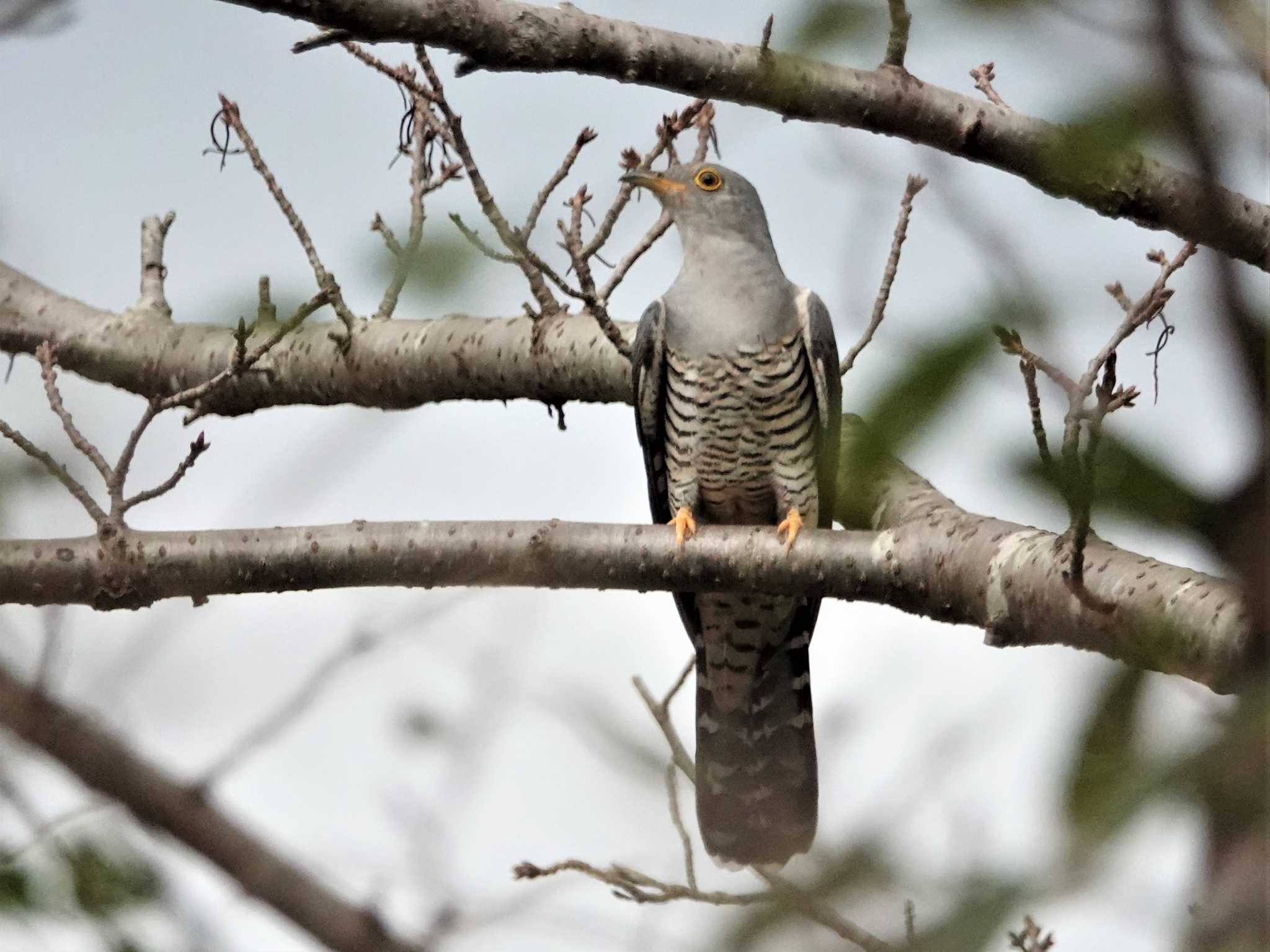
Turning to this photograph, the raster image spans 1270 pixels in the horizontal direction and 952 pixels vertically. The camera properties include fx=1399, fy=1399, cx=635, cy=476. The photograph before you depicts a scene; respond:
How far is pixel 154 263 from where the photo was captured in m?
4.98

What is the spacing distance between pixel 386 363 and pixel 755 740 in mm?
1782

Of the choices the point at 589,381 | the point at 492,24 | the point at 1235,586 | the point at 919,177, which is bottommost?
the point at 1235,586

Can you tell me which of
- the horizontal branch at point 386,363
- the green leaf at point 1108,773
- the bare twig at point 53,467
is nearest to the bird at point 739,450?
the horizontal branch at point 386,363

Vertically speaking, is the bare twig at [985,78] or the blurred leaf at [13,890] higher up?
the bare twig at [985,78]

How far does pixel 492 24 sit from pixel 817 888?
2.03 meters

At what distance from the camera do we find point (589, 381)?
4.38 meters

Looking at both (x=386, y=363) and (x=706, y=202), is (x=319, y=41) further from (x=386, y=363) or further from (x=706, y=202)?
(x=706, y=202)

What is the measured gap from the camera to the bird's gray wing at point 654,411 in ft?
14.7

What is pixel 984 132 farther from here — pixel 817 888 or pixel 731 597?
pixel 817 888

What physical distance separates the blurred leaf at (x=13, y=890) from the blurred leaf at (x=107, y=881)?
42 mm

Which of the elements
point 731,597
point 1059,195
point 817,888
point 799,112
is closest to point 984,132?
point 799,112

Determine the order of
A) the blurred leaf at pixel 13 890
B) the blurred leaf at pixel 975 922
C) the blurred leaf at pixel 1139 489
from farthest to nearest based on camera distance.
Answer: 1. the blurred leaf at pixel 13 890
2. the blurred leaf at pixel 1139 489
3. the blurred leaf at pixel 975 922

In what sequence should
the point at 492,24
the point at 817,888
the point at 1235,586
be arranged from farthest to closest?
the point at 492,24
the point at 817,888
the point at 1235,586

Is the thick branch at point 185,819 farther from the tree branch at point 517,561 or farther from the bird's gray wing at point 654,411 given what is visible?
the bird's gray wing at point 654,411
